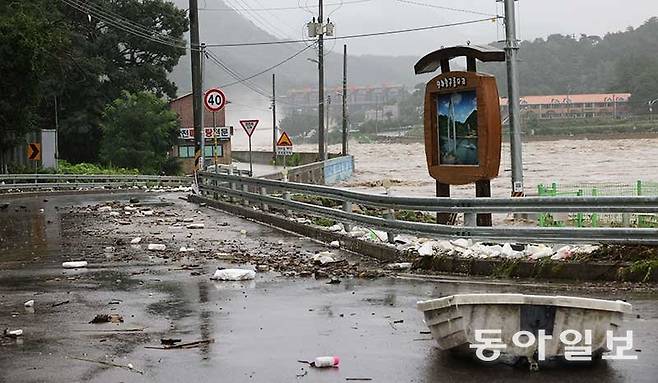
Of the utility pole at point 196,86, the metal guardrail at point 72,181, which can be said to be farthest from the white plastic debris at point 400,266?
the metal guardrail at point 72,181

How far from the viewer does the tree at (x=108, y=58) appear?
247 ft

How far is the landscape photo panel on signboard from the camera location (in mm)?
18141

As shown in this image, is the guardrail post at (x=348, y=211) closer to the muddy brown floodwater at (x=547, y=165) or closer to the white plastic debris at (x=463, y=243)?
the white plastic debris at (x=463, y=243)

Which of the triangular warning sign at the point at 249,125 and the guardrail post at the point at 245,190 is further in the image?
the triangular warning sign at the point at 249,125

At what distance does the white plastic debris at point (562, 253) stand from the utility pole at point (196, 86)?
2529 centimetres

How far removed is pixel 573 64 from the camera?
486 feet

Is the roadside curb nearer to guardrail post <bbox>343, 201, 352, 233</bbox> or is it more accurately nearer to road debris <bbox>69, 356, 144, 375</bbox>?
guardrail post <bbox>343, 201, 352, 233</bbox>

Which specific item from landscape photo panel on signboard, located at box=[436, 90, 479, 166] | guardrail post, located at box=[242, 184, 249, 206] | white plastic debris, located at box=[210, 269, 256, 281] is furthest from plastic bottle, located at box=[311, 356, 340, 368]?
guardrail post, located at box=[242, 184, 249, 206]

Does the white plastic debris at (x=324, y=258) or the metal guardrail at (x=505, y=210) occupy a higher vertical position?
the metal guardrail at (x=505, y=210)

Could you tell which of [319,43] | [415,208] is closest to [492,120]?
[415,208]

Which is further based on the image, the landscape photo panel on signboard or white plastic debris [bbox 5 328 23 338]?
the landscape photo panel on signboard

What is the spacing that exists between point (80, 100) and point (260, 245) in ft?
201

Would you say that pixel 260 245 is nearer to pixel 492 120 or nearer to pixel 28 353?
pixel 492 120

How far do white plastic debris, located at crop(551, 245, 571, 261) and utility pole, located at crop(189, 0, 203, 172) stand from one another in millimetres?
25295
